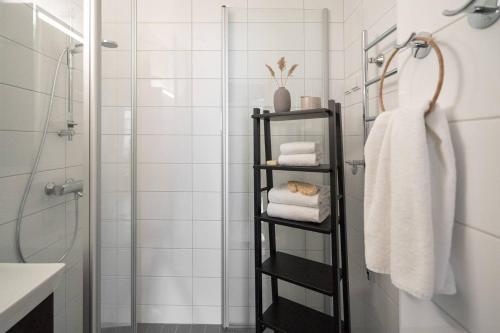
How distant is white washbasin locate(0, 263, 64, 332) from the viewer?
0.57 metres

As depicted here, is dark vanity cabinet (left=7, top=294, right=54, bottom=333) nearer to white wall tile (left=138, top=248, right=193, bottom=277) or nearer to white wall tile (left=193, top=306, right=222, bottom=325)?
white wall tile (left=138, top=248, right=193, bottom=277)

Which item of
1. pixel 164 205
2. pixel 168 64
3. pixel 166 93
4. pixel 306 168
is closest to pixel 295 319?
pixel 306 168

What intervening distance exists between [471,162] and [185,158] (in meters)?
1.42

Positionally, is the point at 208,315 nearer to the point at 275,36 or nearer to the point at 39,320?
the point at 39,320

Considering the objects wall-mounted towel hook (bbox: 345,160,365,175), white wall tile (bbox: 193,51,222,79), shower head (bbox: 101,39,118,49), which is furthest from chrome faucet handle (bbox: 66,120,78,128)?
wall-mounted towel hook (bbox: 345,160,365,175)

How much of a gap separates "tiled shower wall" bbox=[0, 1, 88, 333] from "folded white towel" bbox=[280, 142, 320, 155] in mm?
856

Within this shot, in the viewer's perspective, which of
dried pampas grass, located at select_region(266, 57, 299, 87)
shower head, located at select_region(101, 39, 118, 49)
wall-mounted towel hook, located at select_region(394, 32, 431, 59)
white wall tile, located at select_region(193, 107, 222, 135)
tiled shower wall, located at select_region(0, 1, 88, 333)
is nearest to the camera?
wall-mounted towel hook, located at select_region(394, 32, 431, 59)

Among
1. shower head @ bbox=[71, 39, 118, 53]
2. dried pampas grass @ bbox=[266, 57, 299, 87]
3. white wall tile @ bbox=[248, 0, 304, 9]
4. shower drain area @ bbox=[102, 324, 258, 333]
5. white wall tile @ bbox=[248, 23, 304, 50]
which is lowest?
shower drain area @ bbox=[102, 324, 258, 333]

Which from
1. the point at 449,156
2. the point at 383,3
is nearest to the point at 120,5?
the point at 383,3

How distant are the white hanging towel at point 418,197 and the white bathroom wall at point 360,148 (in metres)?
0.60

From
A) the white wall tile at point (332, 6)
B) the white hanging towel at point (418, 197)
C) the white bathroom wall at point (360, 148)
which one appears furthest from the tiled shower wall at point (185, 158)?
the white hanging towel at point (418, 197)

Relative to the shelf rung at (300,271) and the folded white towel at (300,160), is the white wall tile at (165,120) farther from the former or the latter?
the shelf rung at (300,271)

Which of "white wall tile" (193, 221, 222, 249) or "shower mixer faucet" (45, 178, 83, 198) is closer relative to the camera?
"shower mixer faucet" (45, 178, 83, 198)

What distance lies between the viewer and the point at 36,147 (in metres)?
0.85
